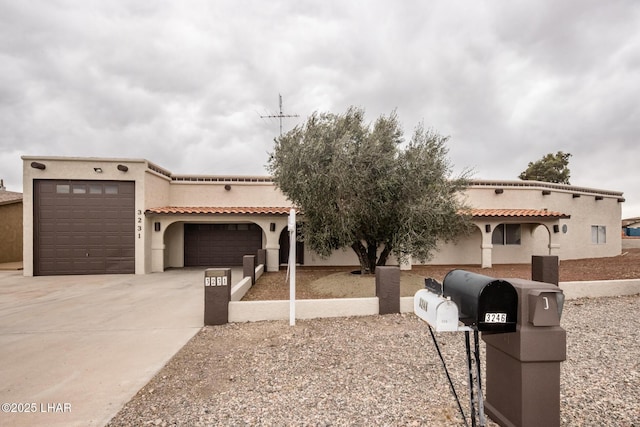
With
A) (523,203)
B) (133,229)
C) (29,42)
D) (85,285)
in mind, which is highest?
(29,42)

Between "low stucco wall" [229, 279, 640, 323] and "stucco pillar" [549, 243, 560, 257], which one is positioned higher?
"stucco pillar" [549, 243, 560, 257]

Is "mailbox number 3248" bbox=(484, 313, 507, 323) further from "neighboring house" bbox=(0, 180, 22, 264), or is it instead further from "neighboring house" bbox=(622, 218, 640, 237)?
"neighboring house" bbox=(622, 218, 640, 237)

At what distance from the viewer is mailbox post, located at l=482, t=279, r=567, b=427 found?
2.40 metres

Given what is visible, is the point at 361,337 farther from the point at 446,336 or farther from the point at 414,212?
the point at 414,212

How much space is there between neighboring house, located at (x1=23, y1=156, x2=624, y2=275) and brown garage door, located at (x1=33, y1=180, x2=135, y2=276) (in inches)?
1.5

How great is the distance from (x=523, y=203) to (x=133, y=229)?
19430 mm

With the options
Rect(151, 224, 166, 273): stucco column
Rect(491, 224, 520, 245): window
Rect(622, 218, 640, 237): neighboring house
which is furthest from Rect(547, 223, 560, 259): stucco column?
Rect(622, 218, 640, 237): neighboring house

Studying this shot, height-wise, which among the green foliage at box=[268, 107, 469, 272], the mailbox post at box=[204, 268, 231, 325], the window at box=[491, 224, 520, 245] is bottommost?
the mailbox post at box=[204, 268, 231, 325]

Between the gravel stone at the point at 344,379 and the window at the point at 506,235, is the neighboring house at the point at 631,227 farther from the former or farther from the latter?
the gravel stone at the point at 344,379

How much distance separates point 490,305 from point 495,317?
0.11 metres

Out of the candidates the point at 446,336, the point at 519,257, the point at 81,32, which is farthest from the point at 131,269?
the point at 519,257

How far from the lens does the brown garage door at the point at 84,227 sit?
13133 mm

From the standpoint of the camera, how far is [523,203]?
1712cm

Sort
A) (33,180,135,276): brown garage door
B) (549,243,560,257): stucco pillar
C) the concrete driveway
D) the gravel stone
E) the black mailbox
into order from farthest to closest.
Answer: (549,243,560,257): stucco pillar < (33,180,135,276): brown garage door < the concrete driveway < the gravel stone < the black mailbox
